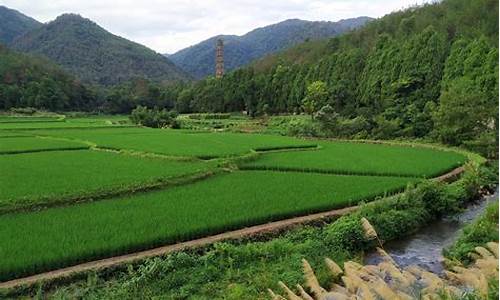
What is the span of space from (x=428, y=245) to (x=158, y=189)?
9633 millimetres

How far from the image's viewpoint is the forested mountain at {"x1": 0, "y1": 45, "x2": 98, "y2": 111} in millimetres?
79375

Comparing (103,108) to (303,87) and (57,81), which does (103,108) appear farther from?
(303,87)

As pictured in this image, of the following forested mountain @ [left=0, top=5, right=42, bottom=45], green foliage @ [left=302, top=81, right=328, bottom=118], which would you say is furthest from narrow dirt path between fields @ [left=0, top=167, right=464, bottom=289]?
forested mountain @ [left=0, top=5, right=42, bottom=45]

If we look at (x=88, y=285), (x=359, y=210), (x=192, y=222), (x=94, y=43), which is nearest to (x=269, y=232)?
(x=192, y=222)

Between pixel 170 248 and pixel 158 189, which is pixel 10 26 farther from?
pixel 170 248

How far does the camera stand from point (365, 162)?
26.5 meters

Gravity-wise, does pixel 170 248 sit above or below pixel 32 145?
above

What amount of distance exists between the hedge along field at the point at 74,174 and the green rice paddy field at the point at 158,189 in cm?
4

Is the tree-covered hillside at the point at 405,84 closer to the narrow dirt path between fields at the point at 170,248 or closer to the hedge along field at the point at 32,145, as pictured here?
the narrow dirt path between fields at the point at 170,248

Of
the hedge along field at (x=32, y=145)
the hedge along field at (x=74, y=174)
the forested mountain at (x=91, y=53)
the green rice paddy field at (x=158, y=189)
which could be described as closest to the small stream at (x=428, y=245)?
the green rice paddy field at (x=158, y=189)

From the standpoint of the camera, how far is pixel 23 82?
284 feet

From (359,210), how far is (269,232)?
320 centimetres

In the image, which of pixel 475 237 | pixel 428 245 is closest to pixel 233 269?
pixel 475 237

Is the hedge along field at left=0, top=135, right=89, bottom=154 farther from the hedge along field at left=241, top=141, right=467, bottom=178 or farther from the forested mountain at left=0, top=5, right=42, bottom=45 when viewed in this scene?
the forested mountain at left=0, top=5, right=42, bottom=45
